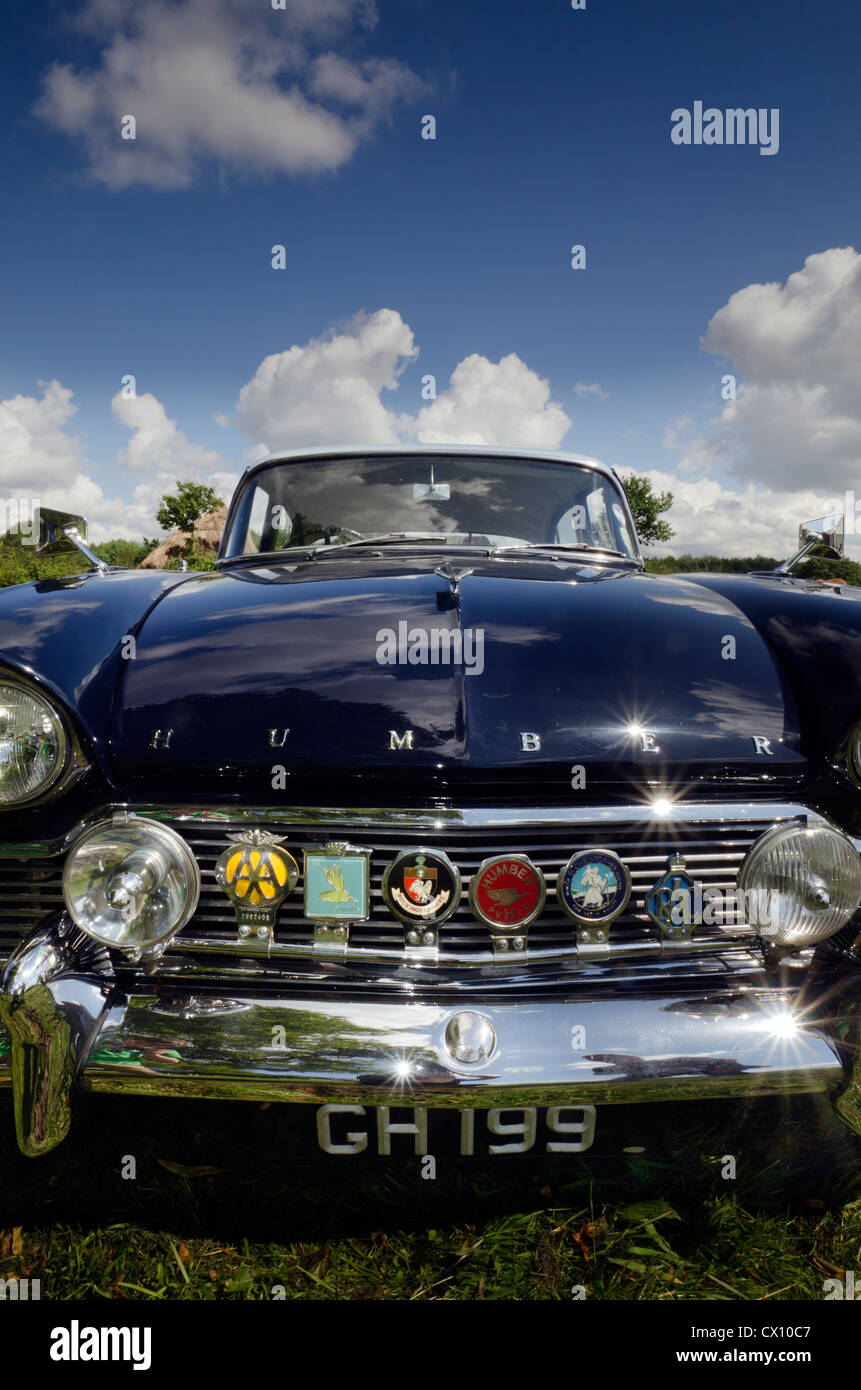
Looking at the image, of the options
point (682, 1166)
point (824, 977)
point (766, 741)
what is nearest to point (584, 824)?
point (766, 741)

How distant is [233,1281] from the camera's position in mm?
1481

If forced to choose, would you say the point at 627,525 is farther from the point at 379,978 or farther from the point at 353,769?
the point at 379,978

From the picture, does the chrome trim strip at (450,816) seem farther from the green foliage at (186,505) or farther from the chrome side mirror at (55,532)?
the green foliage at (186,505)

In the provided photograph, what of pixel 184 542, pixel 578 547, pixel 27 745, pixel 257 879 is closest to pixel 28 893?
pixel 27 745

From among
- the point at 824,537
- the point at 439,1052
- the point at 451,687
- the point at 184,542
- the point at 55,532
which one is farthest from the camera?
→ the point at 184,542

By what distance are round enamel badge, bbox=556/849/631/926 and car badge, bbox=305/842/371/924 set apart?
36 cm

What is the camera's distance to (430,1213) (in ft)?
5.17

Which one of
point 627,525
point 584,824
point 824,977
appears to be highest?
point 627,525

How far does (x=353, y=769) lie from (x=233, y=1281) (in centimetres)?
97

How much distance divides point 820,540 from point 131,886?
2334 mm

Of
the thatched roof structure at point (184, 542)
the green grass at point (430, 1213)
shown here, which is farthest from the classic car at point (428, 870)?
the thatched roof structure at point (184, 542)

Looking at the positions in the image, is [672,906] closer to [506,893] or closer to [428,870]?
[506,893]

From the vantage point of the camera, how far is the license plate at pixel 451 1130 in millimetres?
1347

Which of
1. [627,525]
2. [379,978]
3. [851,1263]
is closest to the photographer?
[379,978]
